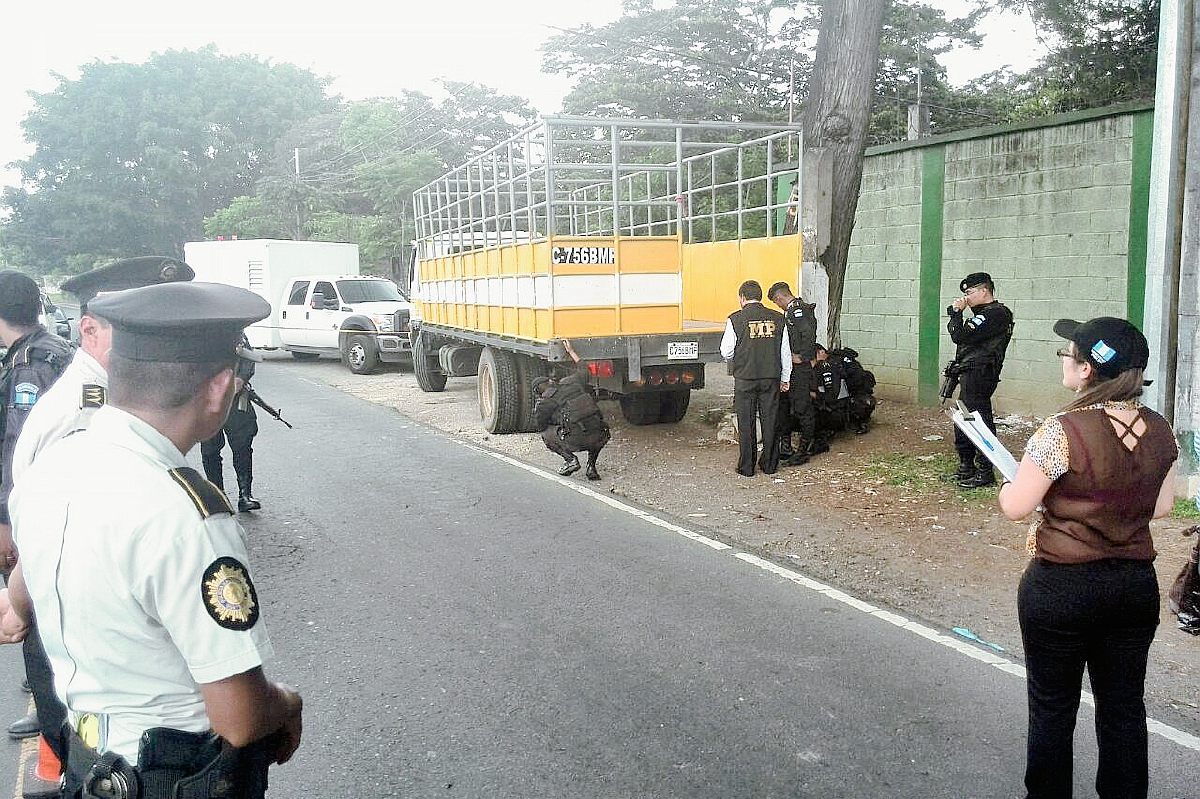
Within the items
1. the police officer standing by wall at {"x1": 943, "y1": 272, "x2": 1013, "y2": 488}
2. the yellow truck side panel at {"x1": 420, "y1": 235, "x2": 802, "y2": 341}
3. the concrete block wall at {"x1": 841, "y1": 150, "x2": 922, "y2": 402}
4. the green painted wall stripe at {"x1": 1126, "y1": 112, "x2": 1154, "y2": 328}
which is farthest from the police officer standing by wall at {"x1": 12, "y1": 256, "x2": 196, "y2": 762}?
the concrete block wall at {"x1": 841, "y1": 150, "x2": 922, "y2": 402}

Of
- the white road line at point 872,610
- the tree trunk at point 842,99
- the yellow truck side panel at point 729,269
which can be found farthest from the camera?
the yellow truck side panel at point 729,269

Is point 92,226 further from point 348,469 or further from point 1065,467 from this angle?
point 1065,467

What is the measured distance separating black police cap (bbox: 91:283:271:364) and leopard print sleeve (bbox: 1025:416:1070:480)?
2236 mm

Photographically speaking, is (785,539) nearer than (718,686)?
No

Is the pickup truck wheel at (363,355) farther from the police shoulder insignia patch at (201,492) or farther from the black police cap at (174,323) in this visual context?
the police shoulder insignia patch at (201,492)

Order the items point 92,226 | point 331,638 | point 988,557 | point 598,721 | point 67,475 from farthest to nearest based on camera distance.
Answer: point 92,226 < point 988,557 < point 331,638 < point 598,721 < point 67,475

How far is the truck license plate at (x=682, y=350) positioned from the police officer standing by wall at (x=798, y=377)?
893 millimetres

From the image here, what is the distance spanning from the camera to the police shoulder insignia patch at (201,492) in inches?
67.2

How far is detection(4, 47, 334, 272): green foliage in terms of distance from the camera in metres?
48.0

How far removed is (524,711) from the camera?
403 centimetres

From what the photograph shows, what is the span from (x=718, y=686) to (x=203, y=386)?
301 cm

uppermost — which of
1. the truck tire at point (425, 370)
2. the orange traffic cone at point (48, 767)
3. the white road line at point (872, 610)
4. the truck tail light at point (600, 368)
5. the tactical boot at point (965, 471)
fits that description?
the truck tail light at point (600, 368)

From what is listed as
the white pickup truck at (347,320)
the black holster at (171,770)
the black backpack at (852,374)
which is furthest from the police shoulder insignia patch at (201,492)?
the white pickup truck at (347,320)

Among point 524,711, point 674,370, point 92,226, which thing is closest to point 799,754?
point 524,711
